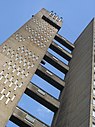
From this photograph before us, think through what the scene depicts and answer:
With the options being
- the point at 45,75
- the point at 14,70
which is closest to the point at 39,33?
the point at 45,75

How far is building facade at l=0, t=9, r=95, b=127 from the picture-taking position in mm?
23781

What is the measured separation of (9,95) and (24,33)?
1139 cm

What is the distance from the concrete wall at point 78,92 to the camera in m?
22.7

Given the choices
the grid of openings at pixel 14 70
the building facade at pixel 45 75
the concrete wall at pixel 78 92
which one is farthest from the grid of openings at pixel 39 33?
the concrete wall at pixel 78 92

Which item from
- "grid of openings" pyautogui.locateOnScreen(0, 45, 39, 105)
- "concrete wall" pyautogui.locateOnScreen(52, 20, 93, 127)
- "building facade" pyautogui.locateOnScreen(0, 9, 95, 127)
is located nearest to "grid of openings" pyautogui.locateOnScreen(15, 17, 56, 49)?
"building facade" pyautogui.locateOnScreen(0, 9, 95, 127)

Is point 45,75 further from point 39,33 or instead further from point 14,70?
point 39,33

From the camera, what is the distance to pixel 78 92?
26.3 m

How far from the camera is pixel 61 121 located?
25.8 meters

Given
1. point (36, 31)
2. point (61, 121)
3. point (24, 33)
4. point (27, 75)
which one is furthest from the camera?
point (36, 31)

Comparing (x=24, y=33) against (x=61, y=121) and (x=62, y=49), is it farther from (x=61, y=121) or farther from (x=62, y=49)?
(x=61, y=121)

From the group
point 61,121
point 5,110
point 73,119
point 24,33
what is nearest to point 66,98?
point 61,121

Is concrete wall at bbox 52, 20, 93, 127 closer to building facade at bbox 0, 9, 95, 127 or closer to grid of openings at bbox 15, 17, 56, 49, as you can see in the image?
building facade at bbox 0, 9, 95, 127

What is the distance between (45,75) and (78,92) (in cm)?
564

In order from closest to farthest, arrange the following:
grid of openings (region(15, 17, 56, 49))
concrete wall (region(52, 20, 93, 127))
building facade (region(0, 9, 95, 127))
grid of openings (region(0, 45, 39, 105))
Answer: concrete wall (region(52, 20, 93, 127)) < building facade (region(0, 9, 95, 127)) < grid of openings (region(0, 45, 39, 105)) < grid of openings (region(15, 17, 56, 49))
